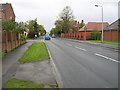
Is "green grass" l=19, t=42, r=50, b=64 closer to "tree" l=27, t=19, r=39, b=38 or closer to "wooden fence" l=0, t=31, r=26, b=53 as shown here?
"wooden fence" l=0, t=31, r=26, b=53

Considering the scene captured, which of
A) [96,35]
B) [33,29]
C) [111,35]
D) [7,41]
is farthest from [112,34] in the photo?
[33,29]

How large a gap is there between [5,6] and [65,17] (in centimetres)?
3288

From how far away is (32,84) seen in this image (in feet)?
17.0

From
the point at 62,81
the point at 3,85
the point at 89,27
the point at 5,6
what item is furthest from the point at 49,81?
the point at 89,27

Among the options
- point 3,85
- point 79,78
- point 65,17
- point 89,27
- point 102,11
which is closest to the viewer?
point 3,85

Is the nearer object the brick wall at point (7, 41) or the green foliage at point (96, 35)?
the brick wall at point (7, 41)

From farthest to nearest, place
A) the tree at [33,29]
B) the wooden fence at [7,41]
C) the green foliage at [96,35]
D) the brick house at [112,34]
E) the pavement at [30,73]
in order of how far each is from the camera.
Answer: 1. the tree at [33,29]
2. the green foliage at [96,35]
3. the brick house at [112,34]
4. the wooden fence at [7,41]
5. the pavement at [30,73]

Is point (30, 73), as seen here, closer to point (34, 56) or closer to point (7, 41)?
point (34, 56)

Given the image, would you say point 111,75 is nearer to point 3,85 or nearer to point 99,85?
point 99,85

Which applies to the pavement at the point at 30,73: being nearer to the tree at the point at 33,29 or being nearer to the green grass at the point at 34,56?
the green grass at the point at 34,56

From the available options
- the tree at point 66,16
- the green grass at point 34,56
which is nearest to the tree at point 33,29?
the tree at point 66,16

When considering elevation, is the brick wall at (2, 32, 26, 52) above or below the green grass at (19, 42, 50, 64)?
above

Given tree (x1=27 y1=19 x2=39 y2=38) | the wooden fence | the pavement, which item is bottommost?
the pavement

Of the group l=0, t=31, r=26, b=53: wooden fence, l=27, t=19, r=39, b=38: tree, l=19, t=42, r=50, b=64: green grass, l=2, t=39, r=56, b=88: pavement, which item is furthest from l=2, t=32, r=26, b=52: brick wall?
l=27, t=19, r=39, b=38: tree
